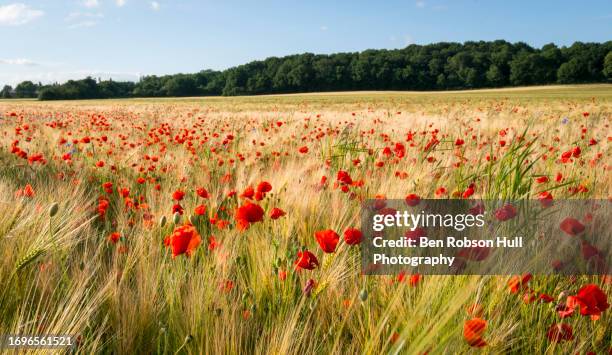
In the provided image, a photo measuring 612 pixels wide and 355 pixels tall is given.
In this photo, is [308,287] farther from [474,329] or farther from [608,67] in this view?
[608,67]

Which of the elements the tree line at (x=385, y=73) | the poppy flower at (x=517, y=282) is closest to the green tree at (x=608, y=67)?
the tree line at (x=385, y=73)

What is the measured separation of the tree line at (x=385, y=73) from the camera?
6303cm

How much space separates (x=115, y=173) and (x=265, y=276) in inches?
92.5

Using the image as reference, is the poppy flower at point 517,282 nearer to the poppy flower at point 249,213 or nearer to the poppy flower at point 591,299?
the poppy flower at point 591,299

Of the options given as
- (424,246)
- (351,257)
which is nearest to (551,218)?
(424,246)

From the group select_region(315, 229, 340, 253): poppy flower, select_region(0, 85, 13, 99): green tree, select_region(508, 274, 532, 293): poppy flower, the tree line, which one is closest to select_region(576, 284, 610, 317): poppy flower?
select_region(508, 274, 532, 293): poppy flower

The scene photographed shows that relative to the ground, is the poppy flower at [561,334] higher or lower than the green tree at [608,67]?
lower

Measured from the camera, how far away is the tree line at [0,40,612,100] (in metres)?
63.0

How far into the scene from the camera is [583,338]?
1.23 meters

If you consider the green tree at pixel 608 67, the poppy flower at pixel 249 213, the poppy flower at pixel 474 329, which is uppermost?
the green tree at pixel 608 67

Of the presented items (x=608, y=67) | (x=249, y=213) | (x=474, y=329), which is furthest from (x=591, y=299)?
(x=608, y=67)
